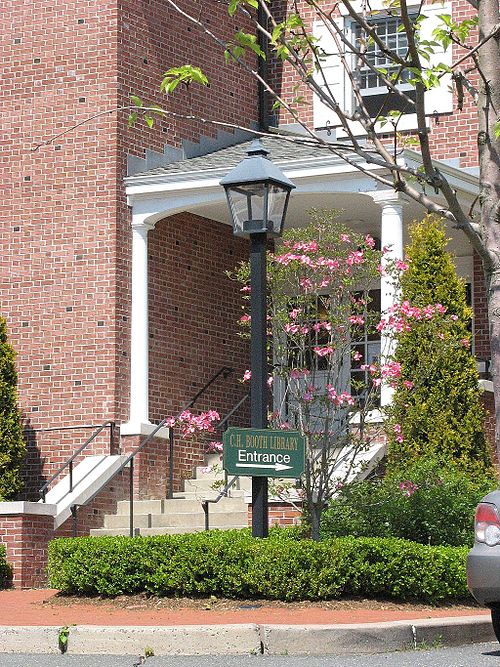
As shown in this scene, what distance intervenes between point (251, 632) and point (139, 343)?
8.49 m

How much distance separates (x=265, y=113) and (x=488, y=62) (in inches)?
418

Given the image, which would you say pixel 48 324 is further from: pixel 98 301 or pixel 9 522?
pixel 9 522

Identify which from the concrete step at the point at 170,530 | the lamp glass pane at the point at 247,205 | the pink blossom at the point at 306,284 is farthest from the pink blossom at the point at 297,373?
the concrete step at the point at 170,530

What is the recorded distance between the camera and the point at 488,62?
1093cm

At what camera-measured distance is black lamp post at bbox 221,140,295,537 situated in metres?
12.0

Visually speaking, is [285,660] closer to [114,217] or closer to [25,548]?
[25,548]

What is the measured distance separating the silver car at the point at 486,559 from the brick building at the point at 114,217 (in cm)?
840

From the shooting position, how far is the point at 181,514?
17.0 meters

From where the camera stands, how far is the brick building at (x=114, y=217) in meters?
17.9

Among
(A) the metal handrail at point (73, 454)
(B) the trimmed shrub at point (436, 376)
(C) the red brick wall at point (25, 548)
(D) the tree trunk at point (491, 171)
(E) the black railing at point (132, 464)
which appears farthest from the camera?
(A) the metal handrail at point (73, 454)

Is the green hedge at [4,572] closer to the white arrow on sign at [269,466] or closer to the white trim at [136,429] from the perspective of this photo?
the white trim at [136,429]

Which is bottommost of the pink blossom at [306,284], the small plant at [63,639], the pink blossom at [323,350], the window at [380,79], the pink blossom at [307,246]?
the small plant at [63,639]

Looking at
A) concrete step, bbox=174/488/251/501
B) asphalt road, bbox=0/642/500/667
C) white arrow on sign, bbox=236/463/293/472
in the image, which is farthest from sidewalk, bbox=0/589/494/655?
concrete step, bbox=174/488/251/501

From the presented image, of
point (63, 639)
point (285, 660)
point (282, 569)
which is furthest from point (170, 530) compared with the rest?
point (285, 660)
